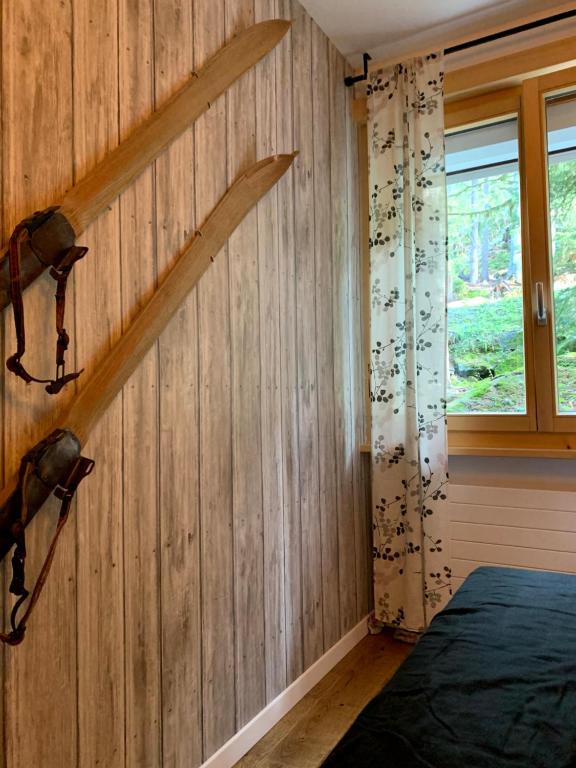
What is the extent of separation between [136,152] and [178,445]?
752 mm

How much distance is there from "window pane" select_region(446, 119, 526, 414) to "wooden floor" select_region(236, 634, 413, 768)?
1133 millimetres

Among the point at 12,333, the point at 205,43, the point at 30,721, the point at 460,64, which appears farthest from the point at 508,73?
the point at 30,721

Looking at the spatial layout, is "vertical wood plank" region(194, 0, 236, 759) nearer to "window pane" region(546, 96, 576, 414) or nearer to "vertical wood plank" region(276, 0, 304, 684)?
"vertical wood plank" region(276, 0, 304, 684)

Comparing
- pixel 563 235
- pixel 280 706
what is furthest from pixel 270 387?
pixel 563 235

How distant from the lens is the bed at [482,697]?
834mm

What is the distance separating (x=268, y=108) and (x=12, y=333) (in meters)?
1.33

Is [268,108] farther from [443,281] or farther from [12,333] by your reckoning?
[12,333]

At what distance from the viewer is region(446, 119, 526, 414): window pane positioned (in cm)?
243

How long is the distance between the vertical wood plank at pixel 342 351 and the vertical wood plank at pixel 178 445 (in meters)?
0.98

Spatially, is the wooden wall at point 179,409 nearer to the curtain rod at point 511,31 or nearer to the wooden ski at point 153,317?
the wooden ski at point 153,317

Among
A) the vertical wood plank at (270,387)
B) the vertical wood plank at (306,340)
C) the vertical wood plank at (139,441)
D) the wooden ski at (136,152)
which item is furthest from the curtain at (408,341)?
the vertical wood plank at (139,441)

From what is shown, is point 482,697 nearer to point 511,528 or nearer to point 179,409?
point 179,409

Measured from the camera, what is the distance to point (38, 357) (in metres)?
1.13

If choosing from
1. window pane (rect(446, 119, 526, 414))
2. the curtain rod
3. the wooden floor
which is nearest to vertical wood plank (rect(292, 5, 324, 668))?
the wooden floor
